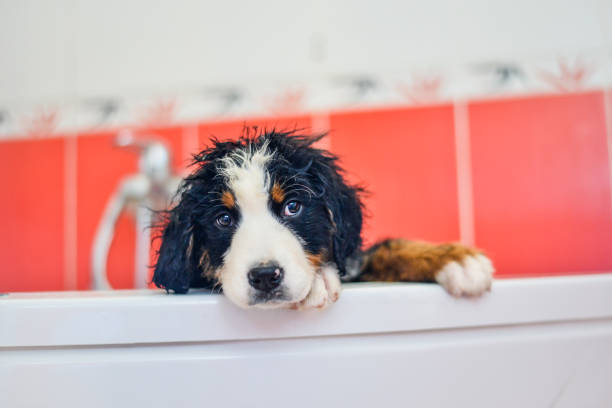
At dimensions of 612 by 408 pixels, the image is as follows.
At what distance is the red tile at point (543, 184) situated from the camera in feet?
5.73

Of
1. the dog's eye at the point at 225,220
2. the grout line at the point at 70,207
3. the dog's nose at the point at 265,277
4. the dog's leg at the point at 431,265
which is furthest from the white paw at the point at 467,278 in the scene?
the grout line at the point at 70,207

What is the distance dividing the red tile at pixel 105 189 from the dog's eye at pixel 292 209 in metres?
1.17

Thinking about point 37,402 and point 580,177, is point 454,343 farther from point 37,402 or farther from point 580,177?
point 580,177

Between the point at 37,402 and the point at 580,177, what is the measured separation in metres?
1.97

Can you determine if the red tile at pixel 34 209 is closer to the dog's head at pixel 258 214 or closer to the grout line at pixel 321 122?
the grout line at pixel 321 122

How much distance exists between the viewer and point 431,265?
0.87m

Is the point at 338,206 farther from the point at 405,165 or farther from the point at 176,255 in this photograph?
the point at 405,165

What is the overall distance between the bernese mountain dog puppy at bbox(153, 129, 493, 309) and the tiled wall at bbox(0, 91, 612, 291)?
826 mm

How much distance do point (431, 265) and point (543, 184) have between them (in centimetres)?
120

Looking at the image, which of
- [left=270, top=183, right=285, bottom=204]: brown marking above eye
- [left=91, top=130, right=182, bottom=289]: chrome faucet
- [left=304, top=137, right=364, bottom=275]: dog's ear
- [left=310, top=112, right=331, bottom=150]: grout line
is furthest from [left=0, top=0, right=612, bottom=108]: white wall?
[left=270, top=183, right=285, bottom=204]: brown marking above eye

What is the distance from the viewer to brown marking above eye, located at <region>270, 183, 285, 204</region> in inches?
33.3

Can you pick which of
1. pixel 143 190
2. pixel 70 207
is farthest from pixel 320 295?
pixel 70 207

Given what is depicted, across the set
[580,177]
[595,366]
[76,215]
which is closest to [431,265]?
[595,366]

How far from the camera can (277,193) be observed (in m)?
0.85
